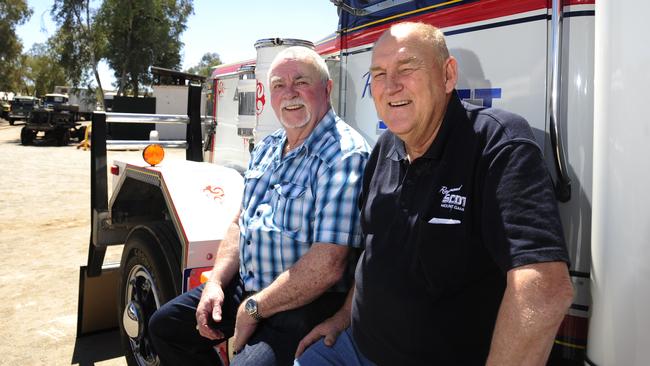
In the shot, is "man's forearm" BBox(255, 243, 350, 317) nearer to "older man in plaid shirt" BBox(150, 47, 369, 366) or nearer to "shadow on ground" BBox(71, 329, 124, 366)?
"older man in plaid shirt" BBox(150, 47, 369, 366)

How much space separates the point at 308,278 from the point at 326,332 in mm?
195

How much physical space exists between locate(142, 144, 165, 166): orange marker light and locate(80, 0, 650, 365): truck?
0.21 ft

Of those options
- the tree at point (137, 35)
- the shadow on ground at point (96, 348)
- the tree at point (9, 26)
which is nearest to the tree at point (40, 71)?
the tree at point (9, 26)

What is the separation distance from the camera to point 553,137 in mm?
1458

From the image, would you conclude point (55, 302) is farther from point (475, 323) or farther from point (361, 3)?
point (475, 323)

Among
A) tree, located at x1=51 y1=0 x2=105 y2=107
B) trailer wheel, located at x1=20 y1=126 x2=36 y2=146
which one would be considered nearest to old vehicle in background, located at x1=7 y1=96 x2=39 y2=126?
tree, located at x1=51 y1=0 x2=105 y2=107

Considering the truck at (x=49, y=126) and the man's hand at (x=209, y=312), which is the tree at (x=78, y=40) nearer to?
the truck at (x=49, y=126)

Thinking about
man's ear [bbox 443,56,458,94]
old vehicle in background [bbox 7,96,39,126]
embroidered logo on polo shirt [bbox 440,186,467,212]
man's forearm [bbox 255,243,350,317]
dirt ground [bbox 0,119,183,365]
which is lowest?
dirt ground [bbox 0,119,183,365]

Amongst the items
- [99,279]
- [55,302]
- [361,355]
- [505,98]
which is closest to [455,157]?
[505,98]

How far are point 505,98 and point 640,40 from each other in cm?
59

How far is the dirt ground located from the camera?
147 inches

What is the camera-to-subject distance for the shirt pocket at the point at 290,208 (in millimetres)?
1978

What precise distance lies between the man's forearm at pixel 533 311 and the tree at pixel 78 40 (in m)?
34.2

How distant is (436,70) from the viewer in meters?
1.51
